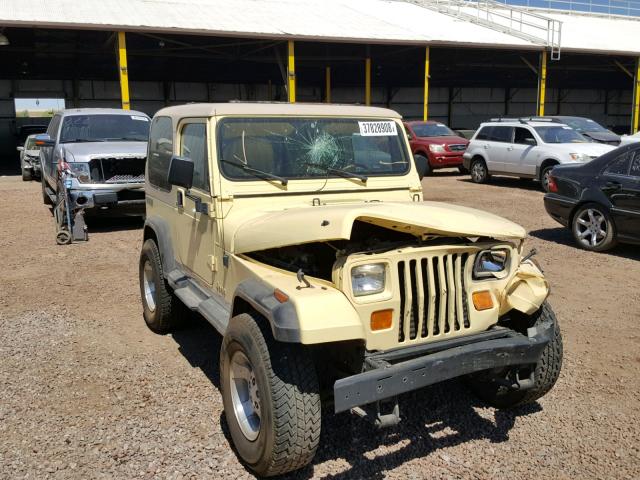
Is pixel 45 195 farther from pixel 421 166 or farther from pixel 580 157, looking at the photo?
pixel 580 157

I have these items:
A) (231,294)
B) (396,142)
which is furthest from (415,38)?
(231,294)

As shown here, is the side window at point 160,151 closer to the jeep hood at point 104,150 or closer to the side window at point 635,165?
the jeep hood at point 104,150

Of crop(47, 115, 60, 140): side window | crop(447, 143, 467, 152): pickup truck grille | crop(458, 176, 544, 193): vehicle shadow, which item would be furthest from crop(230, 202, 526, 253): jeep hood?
crop(447, 143, 467, 152): pickup truck grille

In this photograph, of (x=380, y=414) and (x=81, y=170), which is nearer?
(x=380, y=414)

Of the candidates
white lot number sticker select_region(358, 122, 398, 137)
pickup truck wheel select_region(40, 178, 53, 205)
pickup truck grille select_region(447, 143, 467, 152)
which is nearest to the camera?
white lot number sticker select_region(358, 122, 398, 137)

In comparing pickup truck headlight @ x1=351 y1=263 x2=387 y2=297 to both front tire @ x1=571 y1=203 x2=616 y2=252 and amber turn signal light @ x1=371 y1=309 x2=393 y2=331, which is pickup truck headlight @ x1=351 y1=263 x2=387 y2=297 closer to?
amber turn signal light @ x1=371 y1=309 x2=393 y2=331

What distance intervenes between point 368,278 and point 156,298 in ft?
8.61

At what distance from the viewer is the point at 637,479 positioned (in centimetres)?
319

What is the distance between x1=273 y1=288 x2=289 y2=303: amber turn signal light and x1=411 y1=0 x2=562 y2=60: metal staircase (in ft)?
80.2

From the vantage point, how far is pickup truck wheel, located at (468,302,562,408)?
11.6 feet

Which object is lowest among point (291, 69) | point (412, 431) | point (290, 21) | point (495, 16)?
point (412, 431)

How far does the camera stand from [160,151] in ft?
16.9

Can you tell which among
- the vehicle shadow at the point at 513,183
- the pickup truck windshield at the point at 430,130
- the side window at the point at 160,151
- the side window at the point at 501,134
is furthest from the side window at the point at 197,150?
the pickup truck windshield at the point at 430,130

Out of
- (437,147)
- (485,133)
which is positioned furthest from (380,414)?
(437,147)
